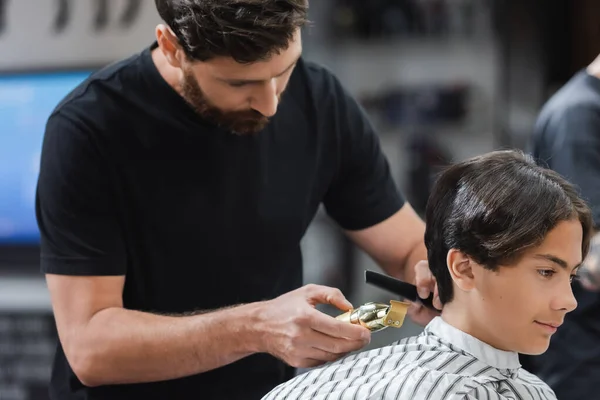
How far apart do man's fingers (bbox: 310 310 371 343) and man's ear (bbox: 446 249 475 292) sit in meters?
0.20

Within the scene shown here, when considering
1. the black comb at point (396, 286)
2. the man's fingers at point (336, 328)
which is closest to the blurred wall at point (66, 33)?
the black comb at point (396, 286)

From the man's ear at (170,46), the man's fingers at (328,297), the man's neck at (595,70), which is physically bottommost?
the man's fingers at (328,297)

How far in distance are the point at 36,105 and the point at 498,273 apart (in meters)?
2.20

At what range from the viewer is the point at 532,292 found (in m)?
1.41

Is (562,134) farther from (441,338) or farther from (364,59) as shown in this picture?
(364,59)

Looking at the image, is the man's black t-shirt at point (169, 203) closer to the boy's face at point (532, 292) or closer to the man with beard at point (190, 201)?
the man with beard at point (190, 201)

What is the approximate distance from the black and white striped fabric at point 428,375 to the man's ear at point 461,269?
9 centimetres

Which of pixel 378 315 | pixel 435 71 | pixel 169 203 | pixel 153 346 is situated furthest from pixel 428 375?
pixel 435 71

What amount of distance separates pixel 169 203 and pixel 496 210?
0.69m

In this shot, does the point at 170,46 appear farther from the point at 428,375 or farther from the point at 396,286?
the point at 428,375

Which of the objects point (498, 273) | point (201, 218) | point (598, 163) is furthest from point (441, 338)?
point (598, 163)

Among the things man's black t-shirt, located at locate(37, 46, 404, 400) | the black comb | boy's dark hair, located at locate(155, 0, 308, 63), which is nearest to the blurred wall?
man's black t-shirt, located at locate(37, 46, 404, 400)

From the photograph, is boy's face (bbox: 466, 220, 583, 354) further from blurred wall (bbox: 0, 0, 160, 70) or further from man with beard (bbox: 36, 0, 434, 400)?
blurred wall (bbox: 0, 0, 160, 70)

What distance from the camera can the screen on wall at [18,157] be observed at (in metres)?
3.13
